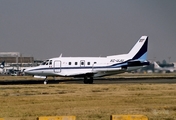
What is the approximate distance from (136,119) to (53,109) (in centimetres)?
1154

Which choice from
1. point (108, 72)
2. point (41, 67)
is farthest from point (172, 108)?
point (41, 67)

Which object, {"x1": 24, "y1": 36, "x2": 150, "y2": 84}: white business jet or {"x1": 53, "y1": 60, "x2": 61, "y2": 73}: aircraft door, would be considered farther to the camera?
{"x1": 53, "y1": 60, "x2": 61, "y2": 73}: aircraft door

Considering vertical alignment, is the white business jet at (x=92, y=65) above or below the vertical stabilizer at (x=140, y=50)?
below

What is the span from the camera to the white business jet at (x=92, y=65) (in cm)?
5184

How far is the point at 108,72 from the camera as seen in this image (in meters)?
52.2

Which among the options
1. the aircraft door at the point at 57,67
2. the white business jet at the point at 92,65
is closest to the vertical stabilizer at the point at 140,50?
the white business jet at the point at 92,65

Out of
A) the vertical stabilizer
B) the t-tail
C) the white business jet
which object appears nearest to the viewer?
the white business jet

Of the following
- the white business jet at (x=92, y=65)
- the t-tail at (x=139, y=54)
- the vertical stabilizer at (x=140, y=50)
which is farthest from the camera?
the vertical stabilizer at (x=140, y=50)

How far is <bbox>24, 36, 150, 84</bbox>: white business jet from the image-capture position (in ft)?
170

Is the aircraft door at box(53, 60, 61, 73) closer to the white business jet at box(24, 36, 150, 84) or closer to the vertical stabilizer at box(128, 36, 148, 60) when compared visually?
the white business jet at box(24, 36, 150, 84)

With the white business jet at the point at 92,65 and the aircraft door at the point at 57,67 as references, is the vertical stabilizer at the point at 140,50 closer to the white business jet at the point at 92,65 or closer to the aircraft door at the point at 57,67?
the white business jet at the point at 92,65

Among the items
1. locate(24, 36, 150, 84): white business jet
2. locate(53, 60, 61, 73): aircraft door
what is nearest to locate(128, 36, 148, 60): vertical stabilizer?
locate(24, 36, 150, 84): white business jet

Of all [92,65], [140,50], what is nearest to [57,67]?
[92,65]

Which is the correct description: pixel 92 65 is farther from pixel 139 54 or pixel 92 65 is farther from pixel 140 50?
pixel 140 50
